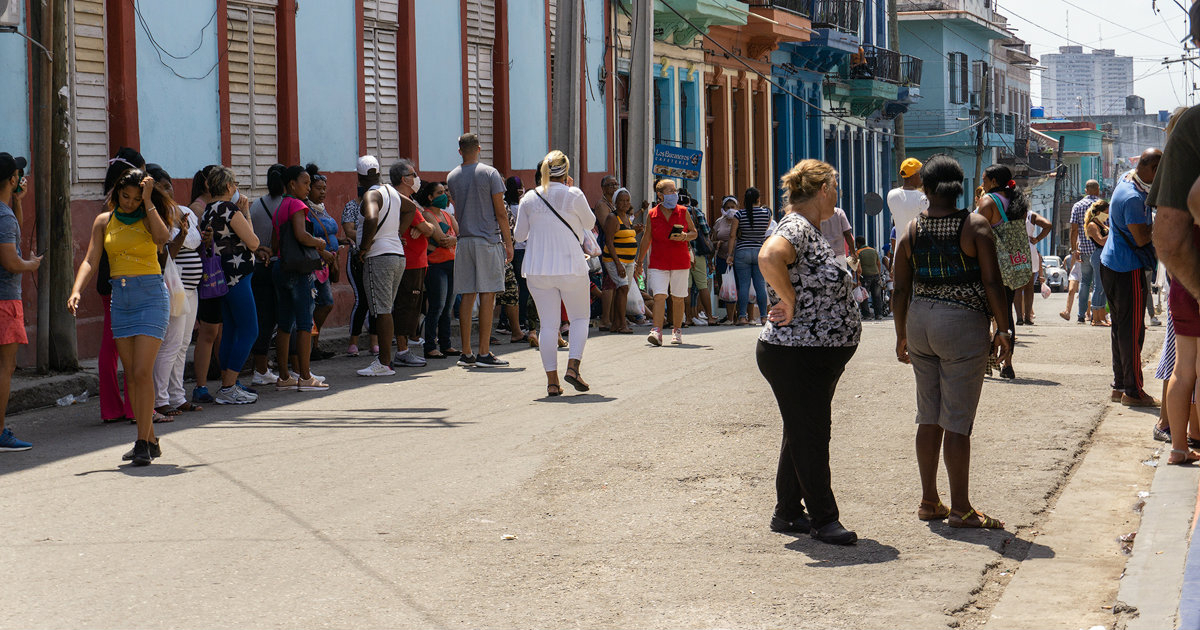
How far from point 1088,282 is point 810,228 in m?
13.8

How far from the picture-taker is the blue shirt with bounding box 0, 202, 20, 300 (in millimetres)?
8906

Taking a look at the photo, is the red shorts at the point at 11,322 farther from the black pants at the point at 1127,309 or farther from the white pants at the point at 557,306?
the black pants at the point at 1127,309

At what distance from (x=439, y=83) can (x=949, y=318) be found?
13.7 metres

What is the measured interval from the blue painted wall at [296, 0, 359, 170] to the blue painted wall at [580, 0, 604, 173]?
21.7ft

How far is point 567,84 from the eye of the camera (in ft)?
60.3

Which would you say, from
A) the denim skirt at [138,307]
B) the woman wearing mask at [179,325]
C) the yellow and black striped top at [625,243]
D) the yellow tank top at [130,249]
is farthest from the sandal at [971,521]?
the yellow and black striped top at [625,243]

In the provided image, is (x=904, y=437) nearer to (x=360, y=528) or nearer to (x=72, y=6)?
(x=360, y=528)

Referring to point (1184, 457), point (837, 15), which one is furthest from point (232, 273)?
point (837, 15)

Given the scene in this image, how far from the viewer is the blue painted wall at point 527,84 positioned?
70.5 ft

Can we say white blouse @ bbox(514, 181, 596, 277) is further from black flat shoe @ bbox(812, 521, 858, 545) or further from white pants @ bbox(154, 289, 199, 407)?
black flat shoe @ bbox(812, 521, 858, 545)

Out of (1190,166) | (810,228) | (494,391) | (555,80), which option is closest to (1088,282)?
(555,80)

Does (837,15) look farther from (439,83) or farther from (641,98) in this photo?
(439,83)

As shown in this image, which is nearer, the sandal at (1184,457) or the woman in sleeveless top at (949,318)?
the woman in sleeveless top at (949,318)

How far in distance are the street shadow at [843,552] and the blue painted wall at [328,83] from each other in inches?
448
